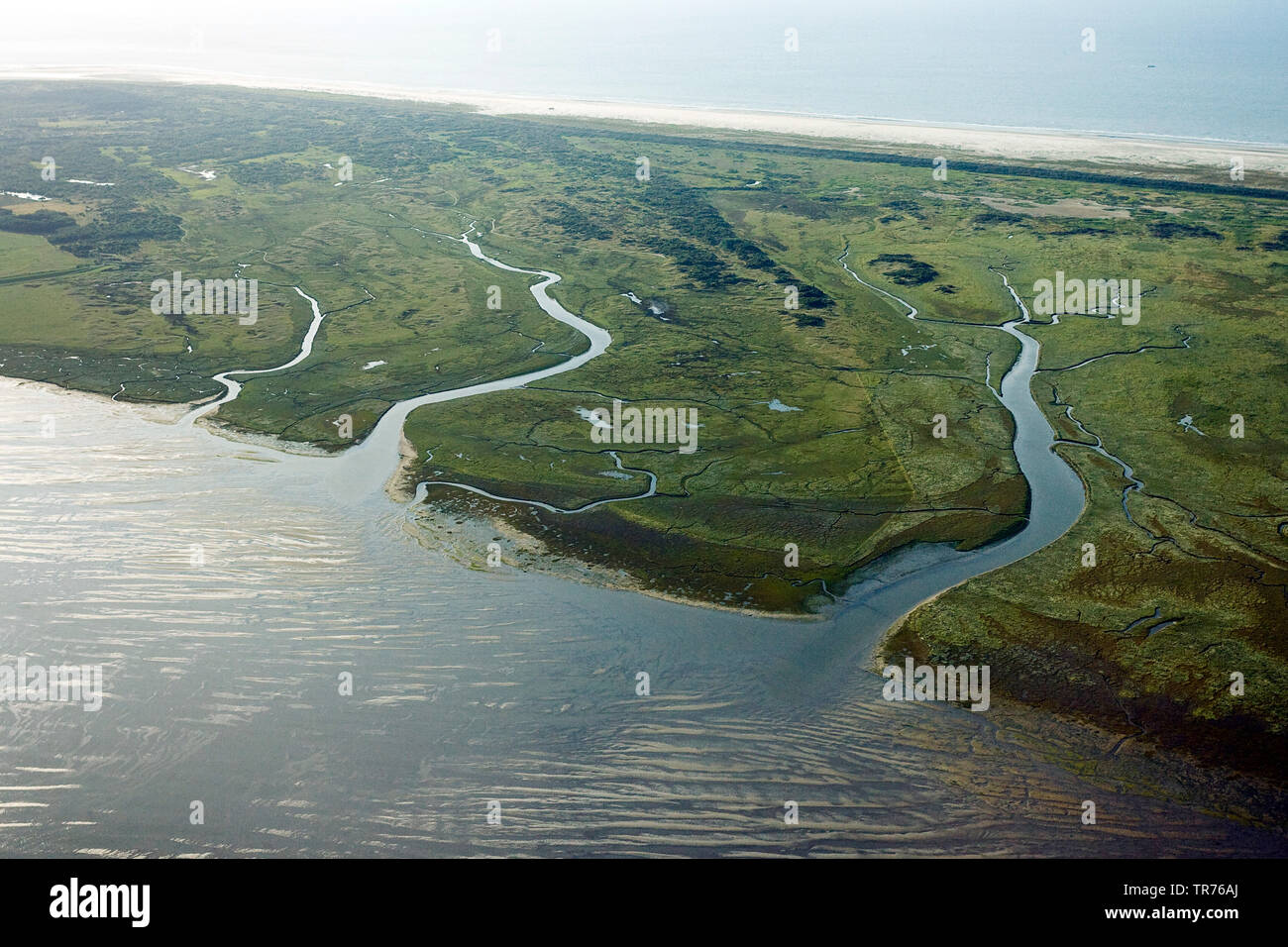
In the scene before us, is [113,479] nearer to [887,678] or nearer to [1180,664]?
[887,678]

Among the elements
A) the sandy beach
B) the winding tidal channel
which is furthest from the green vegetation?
the sandy beach

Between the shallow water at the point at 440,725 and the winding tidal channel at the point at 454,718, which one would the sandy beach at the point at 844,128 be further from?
the shallow water at the point at 440,725

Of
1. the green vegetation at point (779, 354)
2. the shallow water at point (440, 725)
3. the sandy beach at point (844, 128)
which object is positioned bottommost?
the shallow water at point (440, 725)

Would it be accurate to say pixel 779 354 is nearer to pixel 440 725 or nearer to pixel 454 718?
pixel 454 718

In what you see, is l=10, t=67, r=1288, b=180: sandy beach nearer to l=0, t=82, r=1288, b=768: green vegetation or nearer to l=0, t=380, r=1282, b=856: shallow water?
l=0, t=82, r=1288, b=768: green vegetation

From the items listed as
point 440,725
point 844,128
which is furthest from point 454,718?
point 844,128

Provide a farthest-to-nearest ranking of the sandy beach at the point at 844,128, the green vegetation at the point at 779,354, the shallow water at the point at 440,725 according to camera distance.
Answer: the sandy beach at the point at 844,128, the green vegetation at the point at 779,354, the shallow water at the point at 440,725

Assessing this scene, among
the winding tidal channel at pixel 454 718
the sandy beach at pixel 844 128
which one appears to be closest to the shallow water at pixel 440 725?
the winding tidal channel at pixel 454 718
